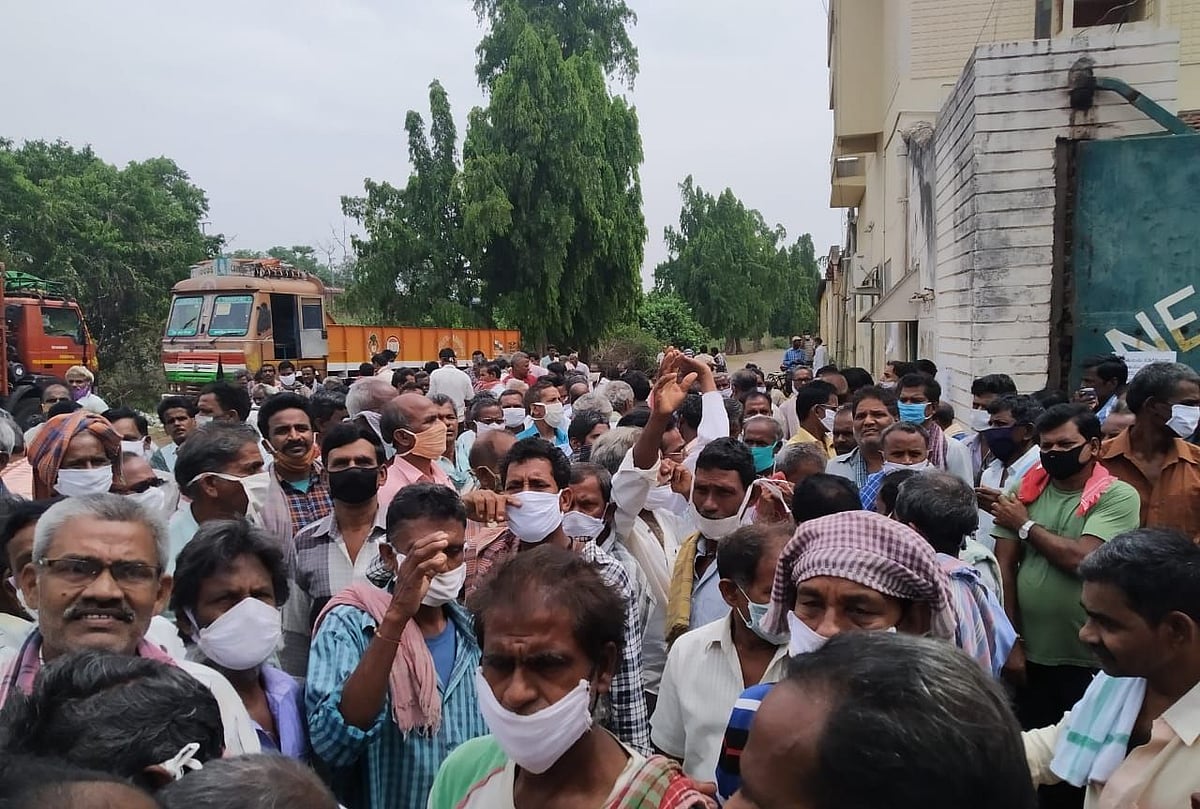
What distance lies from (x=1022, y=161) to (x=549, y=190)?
20122mm

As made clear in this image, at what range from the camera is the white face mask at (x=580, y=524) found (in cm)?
333

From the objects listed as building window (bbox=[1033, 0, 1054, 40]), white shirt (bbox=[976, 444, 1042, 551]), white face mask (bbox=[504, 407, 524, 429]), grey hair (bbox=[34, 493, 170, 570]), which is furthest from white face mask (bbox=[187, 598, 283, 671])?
building window (bbox=[1033, 0, 1054, 40])

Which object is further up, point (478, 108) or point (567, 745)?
point (478, 108)

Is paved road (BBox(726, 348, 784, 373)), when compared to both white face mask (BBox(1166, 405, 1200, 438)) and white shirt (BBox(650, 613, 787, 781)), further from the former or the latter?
white shirt (BBox(650, 613, 787, 781))

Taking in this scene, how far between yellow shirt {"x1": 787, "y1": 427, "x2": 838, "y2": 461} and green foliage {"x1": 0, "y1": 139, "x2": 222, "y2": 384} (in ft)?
74.9

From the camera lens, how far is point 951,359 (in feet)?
29.1

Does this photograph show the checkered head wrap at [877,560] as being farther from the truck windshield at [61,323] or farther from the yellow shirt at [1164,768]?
the truck windshield at [61,323]

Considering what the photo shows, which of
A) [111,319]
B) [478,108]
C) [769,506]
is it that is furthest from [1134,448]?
[111,319]

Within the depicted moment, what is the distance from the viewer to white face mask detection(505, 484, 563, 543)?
3.10m

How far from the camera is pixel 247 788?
1.36 metres

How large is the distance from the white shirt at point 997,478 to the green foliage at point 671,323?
125 feet

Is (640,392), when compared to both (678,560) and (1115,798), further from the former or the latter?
(1115,798)

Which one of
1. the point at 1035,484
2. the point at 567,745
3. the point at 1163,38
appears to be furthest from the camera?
the point at 1163,38

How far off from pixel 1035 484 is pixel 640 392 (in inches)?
199
